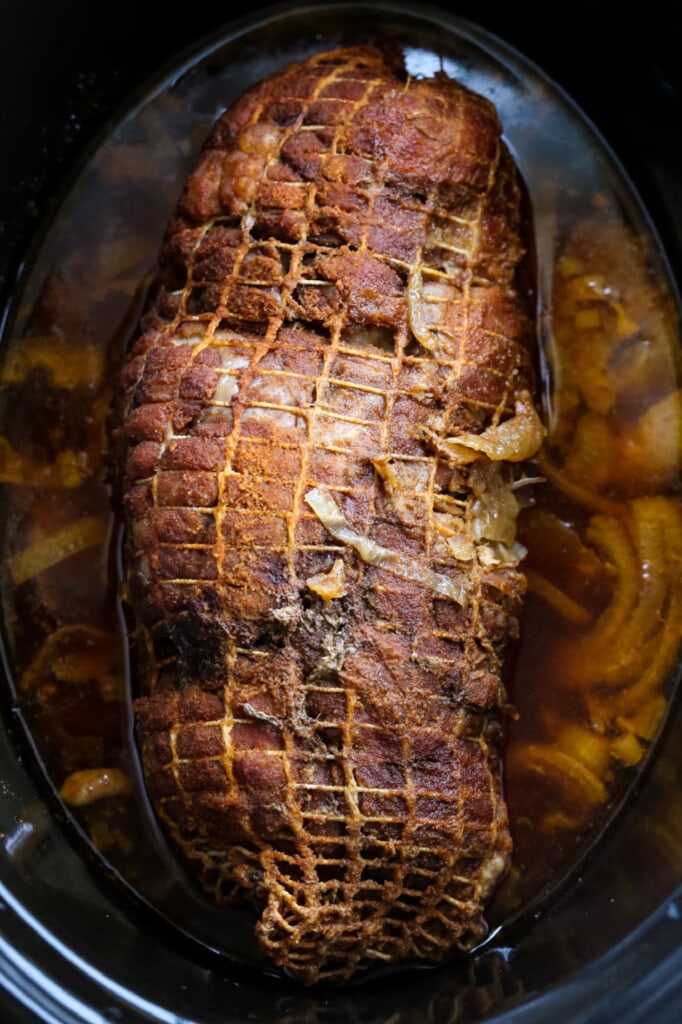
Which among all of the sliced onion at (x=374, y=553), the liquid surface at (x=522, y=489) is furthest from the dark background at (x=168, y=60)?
the sliced onion at (x=374, y=553)

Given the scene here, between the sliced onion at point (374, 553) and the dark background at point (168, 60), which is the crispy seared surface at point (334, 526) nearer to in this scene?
the sliced onion at point (374, 553)

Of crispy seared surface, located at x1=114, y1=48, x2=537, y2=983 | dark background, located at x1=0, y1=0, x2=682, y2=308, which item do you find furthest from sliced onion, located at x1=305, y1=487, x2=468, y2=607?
dark background, located at x1=0, y1=0, x2=682, y2=308

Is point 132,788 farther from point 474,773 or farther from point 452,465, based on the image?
point 452,465

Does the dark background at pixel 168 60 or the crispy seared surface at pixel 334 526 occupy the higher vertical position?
the dark background at pixel 168 60

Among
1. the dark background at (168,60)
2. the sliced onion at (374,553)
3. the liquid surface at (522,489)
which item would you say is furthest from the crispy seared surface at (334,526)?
the dark background at (168,60)

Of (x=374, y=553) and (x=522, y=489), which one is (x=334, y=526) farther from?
(x=522, y=489)

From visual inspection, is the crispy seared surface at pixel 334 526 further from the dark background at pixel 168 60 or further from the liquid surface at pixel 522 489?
the dark background at pixel 168 60

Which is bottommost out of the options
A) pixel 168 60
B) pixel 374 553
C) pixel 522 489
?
pixel 374 553

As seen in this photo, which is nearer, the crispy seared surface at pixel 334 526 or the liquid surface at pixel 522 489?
the crispy seared surface at pixel 334 526

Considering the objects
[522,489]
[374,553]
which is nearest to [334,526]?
[374,553]
